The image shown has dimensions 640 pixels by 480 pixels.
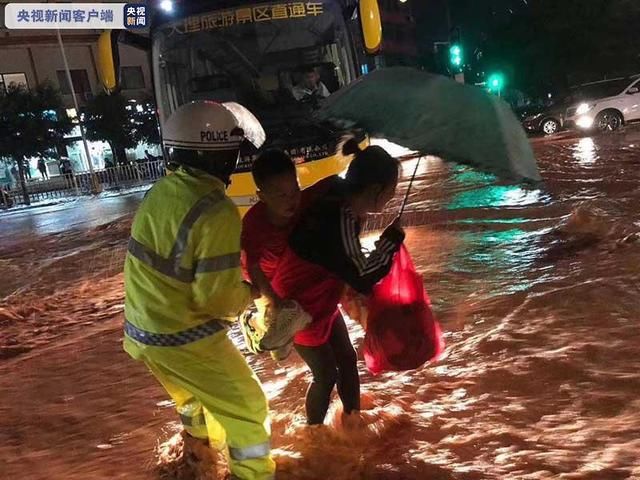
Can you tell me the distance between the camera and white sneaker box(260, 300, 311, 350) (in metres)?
2.89

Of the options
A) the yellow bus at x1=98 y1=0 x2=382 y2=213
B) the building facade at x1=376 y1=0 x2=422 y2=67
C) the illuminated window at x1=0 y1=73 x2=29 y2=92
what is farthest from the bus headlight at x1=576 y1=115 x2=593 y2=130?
the building facade at x1=376 y1=0 x2=422 y2=67

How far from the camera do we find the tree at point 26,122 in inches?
1134

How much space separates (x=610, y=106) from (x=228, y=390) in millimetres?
20780

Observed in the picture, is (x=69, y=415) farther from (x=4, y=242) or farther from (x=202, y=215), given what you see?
(x=4, y=242)

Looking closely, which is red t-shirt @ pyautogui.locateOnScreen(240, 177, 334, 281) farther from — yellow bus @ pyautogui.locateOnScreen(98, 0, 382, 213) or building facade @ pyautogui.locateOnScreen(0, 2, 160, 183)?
building facade @ pyautogui.locateOnScreen(0, 2, 160, 183)

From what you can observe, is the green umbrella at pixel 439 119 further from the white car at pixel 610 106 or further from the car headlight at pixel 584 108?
the car headlight at pixel 584 108

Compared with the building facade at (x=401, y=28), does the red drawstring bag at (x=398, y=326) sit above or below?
below

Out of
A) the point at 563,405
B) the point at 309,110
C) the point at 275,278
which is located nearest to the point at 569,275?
the point at 563,405

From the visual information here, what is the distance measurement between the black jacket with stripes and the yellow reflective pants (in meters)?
0.53

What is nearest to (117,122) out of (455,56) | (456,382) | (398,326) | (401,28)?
(455,56)

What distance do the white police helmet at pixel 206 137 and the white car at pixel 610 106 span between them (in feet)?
67.1

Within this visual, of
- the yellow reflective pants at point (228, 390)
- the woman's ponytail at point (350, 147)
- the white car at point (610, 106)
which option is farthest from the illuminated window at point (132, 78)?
the yellow reflective pants at point (228, 390)

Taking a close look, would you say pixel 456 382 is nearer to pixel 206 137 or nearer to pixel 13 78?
→ pixel 206 137

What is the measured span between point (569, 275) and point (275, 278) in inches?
155
